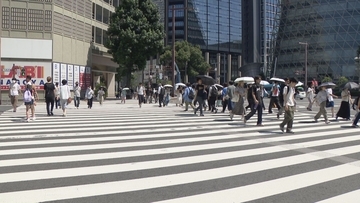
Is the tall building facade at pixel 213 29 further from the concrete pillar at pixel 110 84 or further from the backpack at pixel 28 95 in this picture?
the backpack at pixel 28 95

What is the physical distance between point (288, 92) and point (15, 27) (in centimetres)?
2491

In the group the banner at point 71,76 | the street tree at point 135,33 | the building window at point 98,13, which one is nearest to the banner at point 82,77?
the banner at point 71,76

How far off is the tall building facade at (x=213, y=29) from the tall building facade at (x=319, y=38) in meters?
18.6

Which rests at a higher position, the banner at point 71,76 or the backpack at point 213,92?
the banner at point 71,76

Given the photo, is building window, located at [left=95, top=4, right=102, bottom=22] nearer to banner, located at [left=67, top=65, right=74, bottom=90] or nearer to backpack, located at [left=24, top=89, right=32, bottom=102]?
banner, located at [left=67, top=65, right=74, bottom=90]

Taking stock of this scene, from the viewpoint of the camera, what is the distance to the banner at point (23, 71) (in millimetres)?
29156

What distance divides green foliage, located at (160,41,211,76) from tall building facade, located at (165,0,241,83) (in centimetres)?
2050

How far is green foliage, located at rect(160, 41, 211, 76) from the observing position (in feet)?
215

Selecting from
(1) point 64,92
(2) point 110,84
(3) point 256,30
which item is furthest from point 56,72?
(3) point 256,30

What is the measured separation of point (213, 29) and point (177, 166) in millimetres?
96517

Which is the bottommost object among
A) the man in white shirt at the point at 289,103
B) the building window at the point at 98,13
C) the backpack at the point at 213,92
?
the man in white shirt at the point at 289,103

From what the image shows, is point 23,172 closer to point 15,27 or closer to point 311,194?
point 311,194

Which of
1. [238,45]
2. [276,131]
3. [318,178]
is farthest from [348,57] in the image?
[318,178]

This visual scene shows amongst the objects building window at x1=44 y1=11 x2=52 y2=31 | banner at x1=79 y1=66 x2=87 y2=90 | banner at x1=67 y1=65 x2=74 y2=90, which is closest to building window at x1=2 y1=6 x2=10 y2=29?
building window at x1=44 y1=11 x2=52 y2=31
